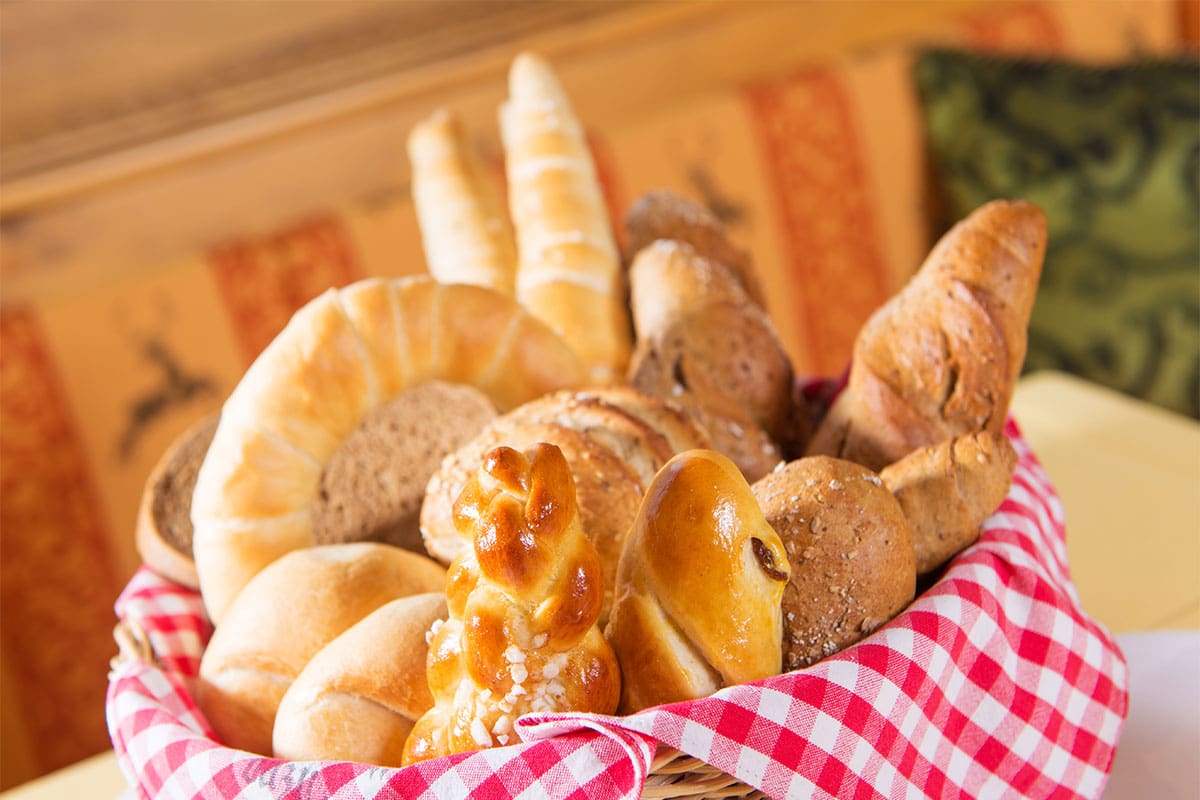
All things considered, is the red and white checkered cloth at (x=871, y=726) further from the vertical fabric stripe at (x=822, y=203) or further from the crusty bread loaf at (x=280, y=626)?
the vertical fabric stripe at (x=822, y=203)

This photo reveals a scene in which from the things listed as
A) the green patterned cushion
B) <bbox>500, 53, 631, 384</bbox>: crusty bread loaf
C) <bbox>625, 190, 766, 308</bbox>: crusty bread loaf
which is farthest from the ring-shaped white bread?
the green patterned cushion

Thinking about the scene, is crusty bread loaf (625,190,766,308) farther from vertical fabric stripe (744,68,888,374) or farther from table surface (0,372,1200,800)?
vertical fabric stripe (744,68,888,374)

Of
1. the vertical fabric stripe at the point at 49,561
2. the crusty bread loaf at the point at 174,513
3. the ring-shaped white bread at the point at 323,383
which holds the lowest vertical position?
the vertical fabric stripe at the point at 49,561

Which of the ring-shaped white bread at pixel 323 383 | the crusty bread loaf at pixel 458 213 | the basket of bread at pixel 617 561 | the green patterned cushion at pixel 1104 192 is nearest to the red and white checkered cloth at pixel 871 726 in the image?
Answer: the basket of bread at pixel 617 561

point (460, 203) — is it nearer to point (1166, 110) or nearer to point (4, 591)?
point (4, 591)

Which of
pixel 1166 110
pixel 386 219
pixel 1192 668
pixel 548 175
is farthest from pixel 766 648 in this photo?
pixel 1166 110

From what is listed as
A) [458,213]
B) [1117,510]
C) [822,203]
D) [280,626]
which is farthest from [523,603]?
[822,203]
